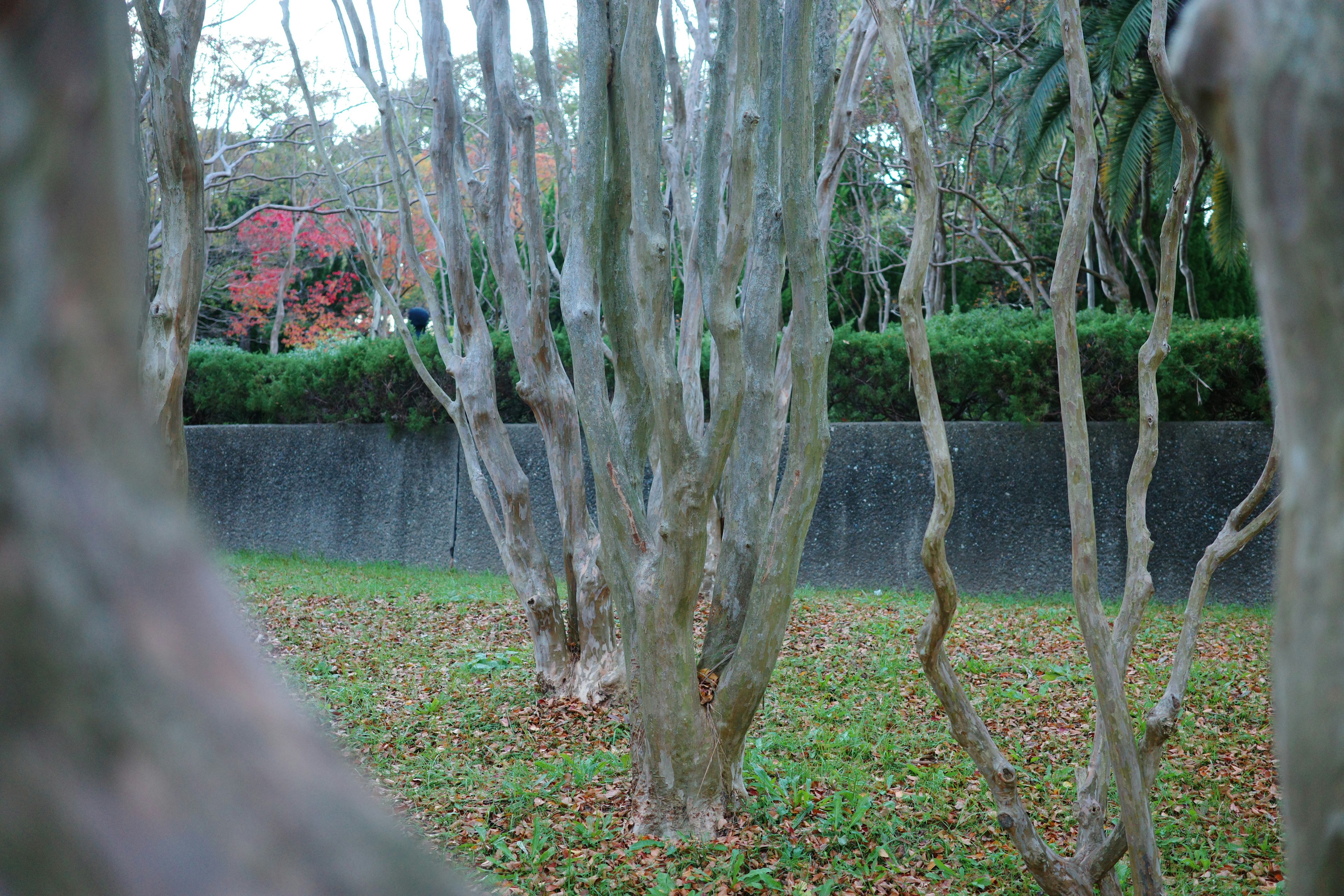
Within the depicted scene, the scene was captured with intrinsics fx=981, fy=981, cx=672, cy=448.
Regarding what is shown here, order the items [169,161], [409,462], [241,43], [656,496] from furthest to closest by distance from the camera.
Answer: 1. [241,43]
2. [409,462]
3. [656,496]
4. [169,161]

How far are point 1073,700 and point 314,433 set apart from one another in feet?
29.3

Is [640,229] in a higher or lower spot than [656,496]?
higher

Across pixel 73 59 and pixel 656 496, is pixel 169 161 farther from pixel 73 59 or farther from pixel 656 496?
pixel 73 59

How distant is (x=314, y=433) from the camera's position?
456 inches

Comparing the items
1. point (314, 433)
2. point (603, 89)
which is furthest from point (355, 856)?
point (314, 433)

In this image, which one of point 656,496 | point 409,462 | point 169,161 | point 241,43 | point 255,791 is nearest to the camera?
point 255,791

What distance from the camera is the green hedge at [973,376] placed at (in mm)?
8562

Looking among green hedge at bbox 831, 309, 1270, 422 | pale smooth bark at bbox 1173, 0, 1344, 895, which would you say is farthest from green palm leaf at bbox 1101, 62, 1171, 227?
pale smooth bark at bbox 1173, 0, 1344, 895

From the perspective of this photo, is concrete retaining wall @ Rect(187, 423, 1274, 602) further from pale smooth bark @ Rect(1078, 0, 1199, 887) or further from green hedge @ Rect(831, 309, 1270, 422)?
pale smooth bark @ Rect(1078, 0, 1199, 887)

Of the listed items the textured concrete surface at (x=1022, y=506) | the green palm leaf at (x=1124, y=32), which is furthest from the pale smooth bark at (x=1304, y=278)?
the green palm leaf at (x=1124, y=32)

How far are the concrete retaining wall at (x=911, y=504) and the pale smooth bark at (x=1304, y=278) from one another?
7.75 meters

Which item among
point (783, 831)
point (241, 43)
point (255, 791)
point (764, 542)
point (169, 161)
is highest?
point (241, 43)

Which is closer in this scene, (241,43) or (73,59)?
(73,59)

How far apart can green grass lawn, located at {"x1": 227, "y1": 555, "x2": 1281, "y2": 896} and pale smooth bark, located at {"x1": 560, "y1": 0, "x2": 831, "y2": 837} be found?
1.31 ft
